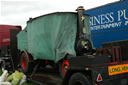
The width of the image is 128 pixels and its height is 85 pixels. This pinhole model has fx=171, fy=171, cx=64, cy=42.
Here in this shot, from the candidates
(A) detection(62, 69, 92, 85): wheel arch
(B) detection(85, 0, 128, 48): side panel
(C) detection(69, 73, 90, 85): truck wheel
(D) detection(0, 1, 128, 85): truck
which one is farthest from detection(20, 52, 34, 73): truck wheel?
(B) detection(85, 0, 128, 48): side panel

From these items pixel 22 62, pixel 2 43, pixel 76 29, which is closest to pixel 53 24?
pixel 76 29

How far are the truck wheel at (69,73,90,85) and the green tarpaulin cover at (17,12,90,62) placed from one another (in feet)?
3.48

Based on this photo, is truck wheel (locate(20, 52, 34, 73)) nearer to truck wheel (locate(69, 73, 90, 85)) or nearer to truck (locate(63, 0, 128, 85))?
truck (locate(63, 0, 128, 85))

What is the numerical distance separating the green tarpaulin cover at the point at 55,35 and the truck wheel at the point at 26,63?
78 cm

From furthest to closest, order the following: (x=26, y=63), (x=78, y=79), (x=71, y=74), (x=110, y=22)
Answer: (x=110, y=22) → (x=26, y=63) → (x=71, y=74) → (x=78, y=79)

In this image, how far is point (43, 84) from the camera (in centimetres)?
513

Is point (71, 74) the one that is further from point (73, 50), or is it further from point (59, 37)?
point (59, 37)

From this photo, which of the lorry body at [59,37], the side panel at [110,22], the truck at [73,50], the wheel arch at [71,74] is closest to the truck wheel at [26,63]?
the truck at [73,50]

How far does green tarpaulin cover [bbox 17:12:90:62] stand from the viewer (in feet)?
16.4

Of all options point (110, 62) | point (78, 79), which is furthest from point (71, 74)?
point (110, 62)

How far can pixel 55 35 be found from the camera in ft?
16.6

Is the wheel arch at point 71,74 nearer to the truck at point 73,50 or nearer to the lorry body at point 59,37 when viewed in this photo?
the truck at point 73,50

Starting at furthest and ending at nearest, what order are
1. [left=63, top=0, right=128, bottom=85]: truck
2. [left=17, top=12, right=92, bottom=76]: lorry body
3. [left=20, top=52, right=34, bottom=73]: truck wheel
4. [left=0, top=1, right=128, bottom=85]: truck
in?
[left=20, top=52, right=34, bottom=73]: truck wheel, [left=17, top=12, right=92, bottom=76]: lorry body, [left=0, top=1, right=128, bottom=85]: truck, [left=63, top=0, right=128, bottom=85]: truck

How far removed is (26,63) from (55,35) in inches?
85.0
